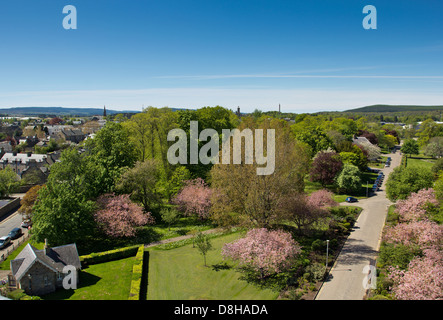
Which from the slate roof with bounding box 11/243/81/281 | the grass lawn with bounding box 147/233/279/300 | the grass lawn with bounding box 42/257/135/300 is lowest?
the grass lawn with bounding box 42/257/135/300

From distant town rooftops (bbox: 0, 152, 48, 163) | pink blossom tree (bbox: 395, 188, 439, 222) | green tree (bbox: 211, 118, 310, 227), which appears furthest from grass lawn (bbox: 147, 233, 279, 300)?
distant town rooftops (bbox: 0, 152, 48, 163)

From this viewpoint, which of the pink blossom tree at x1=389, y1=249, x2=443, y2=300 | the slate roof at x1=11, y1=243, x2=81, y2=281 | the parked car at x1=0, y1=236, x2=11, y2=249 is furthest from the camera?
the parked car at x1=0, y1=236, x2=11, y2=249

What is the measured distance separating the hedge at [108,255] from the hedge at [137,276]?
102cm

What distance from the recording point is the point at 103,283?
22.8 meters

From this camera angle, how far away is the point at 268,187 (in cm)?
2703

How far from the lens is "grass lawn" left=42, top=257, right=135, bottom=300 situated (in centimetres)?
2094

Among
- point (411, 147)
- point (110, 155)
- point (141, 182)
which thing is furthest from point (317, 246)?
point (411, 147)

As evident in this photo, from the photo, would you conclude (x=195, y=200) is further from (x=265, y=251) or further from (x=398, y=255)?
(x=398, y=255)

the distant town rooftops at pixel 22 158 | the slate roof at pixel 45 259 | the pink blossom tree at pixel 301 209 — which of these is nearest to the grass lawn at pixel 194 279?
the slate roof at pixel 45 259

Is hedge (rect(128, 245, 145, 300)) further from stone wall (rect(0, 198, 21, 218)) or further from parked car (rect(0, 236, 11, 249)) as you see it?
stone wall (rect(0, 198, 21, 218))

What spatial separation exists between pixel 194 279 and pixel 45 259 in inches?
465

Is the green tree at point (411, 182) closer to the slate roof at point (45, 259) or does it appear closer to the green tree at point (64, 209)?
the green tree at point (64, 209)

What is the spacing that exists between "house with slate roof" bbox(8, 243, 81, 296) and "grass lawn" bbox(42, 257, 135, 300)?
0.79 meters

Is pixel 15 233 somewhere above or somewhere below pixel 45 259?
below
